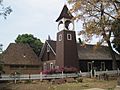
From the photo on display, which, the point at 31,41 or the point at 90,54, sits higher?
the point at 31,41

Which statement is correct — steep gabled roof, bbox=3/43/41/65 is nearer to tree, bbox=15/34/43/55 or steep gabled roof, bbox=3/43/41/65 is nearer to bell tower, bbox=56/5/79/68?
bell tower, bbox=56/5/79/68

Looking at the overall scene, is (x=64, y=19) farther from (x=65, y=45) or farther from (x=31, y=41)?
(x=31, y=41)

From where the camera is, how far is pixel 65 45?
45125 mm

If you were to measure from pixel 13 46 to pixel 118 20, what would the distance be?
2356 cm

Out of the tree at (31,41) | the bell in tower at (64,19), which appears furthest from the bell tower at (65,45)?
the tree at (31,41)

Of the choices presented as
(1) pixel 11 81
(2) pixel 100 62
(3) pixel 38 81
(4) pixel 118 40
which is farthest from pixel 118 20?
(2) pixel 100 62

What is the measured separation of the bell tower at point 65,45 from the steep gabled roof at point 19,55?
473 cm

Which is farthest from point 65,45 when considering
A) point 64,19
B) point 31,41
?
point 31,41

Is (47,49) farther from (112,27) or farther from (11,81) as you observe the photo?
(112,27)

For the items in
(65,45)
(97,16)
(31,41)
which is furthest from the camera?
(31,41)

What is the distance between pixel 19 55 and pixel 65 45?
853 cm

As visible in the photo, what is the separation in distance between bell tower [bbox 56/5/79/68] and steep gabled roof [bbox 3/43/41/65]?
15.5ft

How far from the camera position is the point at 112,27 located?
30219mm

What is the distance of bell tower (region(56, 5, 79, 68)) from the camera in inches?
1752
